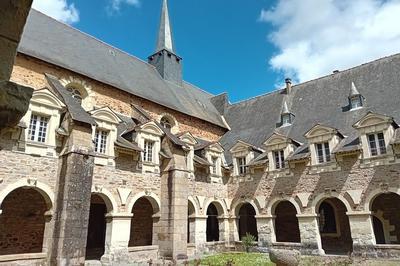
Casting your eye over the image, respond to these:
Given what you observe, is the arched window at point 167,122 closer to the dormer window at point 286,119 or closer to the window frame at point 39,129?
the dormer window at point 286,119

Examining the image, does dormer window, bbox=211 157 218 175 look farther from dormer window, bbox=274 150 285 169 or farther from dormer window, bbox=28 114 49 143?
dormer window, bbox=28 114 49 143

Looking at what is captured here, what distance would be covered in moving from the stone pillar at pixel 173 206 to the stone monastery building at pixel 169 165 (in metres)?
0.06

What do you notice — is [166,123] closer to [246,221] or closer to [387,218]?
[246,221]

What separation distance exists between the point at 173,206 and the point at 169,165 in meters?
1.69

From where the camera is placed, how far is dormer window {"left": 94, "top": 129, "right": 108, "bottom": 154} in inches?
456

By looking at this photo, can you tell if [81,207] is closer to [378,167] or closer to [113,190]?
[113,190]

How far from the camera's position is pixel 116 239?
11.3 meters

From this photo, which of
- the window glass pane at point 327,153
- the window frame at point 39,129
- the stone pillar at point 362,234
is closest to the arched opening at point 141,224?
the window frame at point 39,129

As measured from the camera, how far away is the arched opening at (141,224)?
1438cm

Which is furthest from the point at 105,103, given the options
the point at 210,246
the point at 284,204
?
the point at 284,204

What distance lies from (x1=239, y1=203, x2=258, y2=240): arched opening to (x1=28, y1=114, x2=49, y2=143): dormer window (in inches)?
442

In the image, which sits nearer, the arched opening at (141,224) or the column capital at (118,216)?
the column capital at (118,216)

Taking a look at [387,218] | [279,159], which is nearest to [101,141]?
[279,159]

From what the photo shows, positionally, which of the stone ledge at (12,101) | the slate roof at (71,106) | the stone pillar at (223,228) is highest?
the slate roof at (71,106)
